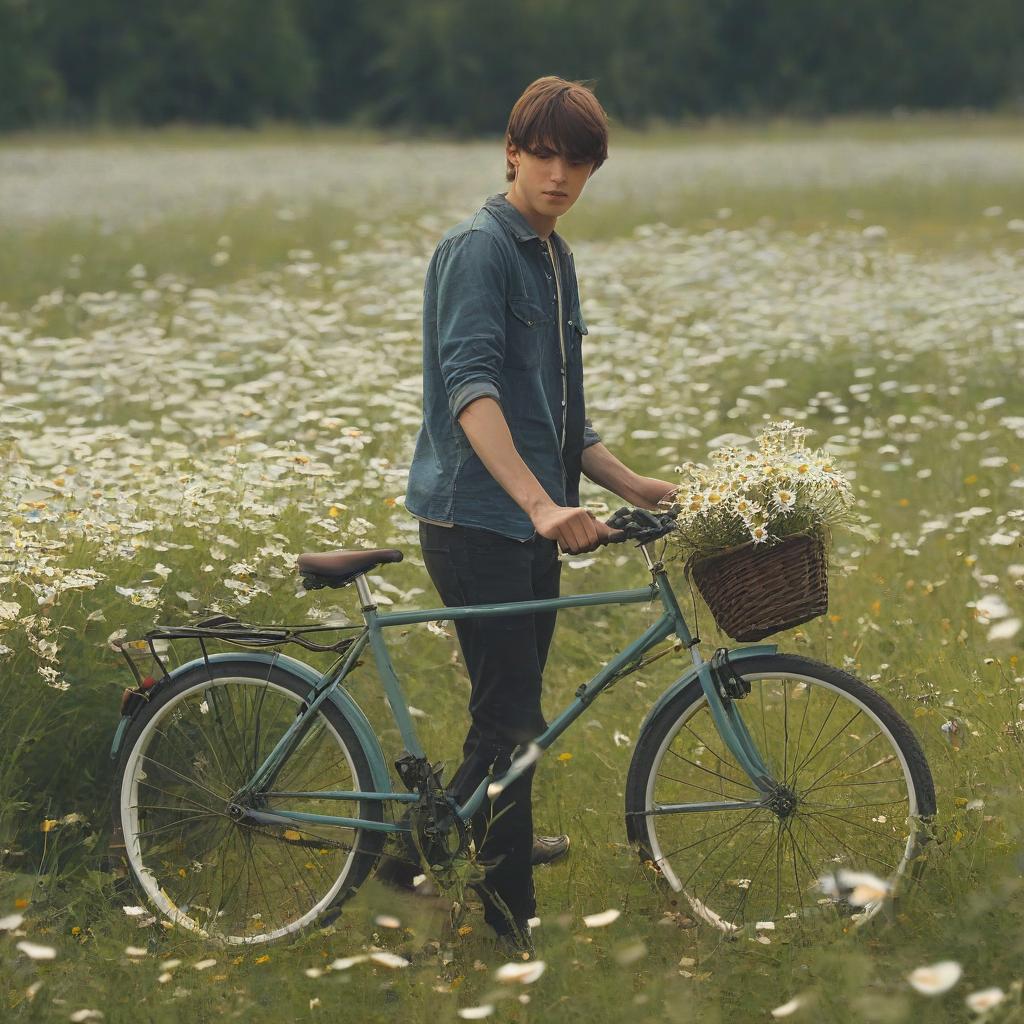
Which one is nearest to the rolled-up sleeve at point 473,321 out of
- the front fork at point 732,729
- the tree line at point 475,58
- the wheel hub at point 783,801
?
the front fork at point 732,729

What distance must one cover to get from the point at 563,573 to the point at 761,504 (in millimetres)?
3071

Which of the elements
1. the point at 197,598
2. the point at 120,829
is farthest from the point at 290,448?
the point at 120,829

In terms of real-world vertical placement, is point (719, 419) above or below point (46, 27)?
below

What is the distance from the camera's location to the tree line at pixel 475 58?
2391 inches

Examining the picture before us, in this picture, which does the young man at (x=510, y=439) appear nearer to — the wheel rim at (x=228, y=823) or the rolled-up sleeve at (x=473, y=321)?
the rolled-up sleeve at (x=473, y=321)

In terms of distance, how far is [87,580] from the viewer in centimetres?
425

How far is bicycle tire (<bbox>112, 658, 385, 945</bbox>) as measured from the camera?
3.88m

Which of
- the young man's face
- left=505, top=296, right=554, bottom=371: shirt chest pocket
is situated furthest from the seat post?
the young man's face

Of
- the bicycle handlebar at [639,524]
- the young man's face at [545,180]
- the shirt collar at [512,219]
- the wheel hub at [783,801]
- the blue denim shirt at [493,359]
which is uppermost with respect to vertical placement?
the young man's face at [545,180]

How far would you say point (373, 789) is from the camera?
3844mm

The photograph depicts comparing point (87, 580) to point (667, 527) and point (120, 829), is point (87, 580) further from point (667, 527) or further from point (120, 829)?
point (667, 527)

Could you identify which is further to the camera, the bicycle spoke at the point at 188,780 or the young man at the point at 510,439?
the bicycle spoke at the point at 188,780

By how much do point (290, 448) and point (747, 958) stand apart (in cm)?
342

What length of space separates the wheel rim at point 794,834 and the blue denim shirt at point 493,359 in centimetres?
72
